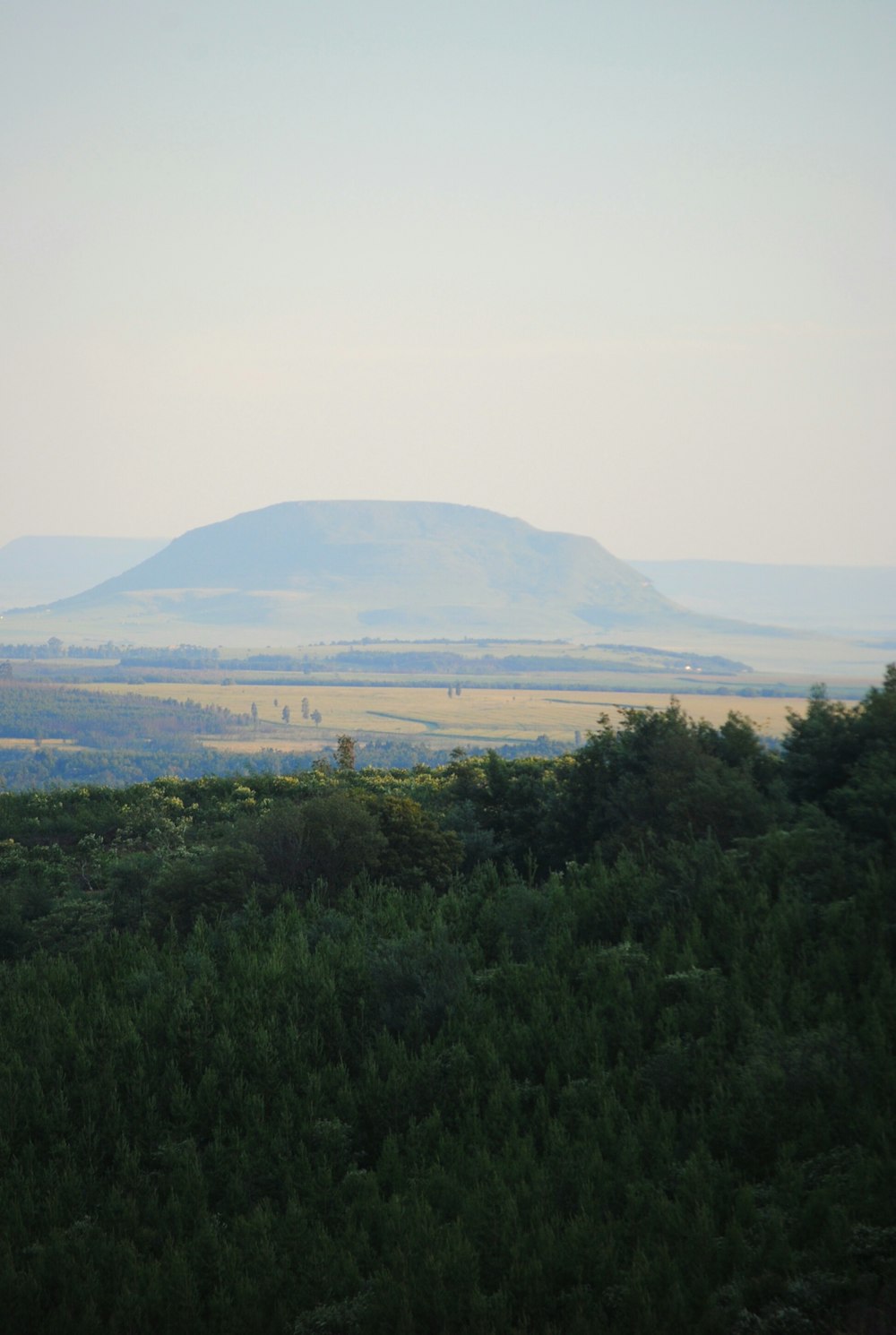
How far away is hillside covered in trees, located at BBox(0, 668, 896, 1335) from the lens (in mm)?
9719

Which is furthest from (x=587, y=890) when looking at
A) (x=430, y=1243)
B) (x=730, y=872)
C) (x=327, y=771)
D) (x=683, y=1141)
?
(x=327, y=771)

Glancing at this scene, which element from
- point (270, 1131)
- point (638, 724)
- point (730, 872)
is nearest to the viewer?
point (270, 1131)

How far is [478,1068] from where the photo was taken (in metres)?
12.7

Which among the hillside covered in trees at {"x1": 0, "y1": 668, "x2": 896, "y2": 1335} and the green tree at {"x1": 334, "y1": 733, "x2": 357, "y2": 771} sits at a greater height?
the green tree at {"x1": 334, "y1": 733, "x2": 357, "y2": 771}

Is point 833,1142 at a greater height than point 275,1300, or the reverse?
point 833,1142

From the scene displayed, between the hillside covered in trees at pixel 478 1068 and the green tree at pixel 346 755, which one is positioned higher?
the green tree at pixel 346 755

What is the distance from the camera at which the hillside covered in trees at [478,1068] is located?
383 inches

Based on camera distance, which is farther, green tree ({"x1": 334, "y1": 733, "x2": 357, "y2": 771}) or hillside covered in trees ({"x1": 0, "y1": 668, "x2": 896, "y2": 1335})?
green tree ({"x1": 334, "y1": 733, "x2": 357, "y2": 771})

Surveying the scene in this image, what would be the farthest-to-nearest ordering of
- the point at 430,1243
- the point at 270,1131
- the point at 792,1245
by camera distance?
the point at 270,1131, the point at 430,1243, the point at 792,1245

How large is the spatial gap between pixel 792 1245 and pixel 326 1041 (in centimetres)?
575

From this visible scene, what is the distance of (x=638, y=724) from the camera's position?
21328 mm

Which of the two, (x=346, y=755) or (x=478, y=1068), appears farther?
(x=346, y=755)

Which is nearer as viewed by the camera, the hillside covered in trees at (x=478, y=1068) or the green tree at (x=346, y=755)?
the hillside covered in trees at (x=478, y=1068)

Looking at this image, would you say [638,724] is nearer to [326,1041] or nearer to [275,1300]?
[326,1041]
